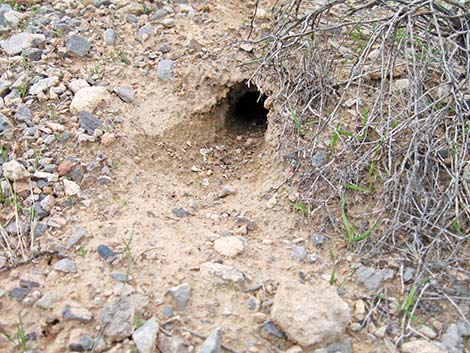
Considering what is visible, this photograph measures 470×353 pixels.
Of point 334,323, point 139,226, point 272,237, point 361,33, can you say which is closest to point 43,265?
point 139,226

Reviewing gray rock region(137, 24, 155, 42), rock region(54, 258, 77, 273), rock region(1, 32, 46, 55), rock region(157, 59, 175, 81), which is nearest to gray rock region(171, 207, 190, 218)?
rock region(54, 258, 77, 273)

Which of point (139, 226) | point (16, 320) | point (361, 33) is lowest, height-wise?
point (16, 320)

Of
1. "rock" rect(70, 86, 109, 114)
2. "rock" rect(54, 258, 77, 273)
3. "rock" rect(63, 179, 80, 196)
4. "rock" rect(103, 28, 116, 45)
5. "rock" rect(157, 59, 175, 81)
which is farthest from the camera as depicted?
"rock" rect(103, 28, 116, 45)

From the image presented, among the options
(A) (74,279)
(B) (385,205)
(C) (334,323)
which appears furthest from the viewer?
(B) (385,205)

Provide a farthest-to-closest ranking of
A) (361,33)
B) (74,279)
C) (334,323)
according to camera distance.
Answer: (361,33)
(74,279)
(334,323)

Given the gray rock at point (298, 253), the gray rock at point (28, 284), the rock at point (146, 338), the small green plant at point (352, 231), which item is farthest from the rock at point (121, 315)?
the small green plant at point (352, 231)

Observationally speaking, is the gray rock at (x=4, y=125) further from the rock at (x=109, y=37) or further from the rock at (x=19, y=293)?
the rock at (x=19, y=293)

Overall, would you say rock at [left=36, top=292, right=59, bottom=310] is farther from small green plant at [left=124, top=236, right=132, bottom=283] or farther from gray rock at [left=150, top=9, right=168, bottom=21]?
gray rock at [left=150, top=9, right=168, bottom=21]

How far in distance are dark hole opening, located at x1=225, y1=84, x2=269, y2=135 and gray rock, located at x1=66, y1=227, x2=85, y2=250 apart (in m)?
1.10

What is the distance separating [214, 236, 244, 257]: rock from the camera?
230 centimetres

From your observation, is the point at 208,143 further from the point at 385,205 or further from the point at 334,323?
the point at 334,323

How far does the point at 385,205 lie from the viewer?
235cm

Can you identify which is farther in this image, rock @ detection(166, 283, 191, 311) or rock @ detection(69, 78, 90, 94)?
rock @ detection(69, 78, 90, 94)

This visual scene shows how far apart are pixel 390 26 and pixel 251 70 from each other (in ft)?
2.77
